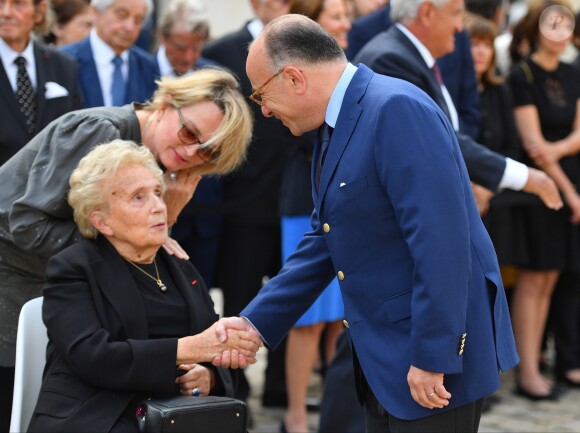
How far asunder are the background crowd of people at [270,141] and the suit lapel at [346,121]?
87 cm

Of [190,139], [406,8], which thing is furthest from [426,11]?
[190,139]

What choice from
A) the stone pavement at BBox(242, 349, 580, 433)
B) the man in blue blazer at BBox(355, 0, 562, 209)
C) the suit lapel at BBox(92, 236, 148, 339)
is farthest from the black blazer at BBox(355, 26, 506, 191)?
the suit lapel at BBox(92, 236, 148, 339)

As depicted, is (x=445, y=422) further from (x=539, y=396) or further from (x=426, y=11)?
(x=539, y=396)

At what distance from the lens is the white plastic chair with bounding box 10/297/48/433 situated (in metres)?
3.68

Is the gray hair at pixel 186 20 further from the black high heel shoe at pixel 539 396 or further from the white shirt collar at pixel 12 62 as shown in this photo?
the black high heel shoe at pixel 539 396

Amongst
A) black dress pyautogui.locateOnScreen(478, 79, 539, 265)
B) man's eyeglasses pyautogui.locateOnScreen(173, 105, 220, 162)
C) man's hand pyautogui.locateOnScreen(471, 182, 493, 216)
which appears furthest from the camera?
black dress pyautogui.locateOnScreen(478, 79, 539, 265)

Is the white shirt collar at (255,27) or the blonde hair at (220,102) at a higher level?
the white shirt collar at (255,27)

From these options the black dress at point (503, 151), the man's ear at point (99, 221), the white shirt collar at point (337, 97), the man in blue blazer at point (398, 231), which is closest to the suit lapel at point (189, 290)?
the man's ear at point (99, 221)

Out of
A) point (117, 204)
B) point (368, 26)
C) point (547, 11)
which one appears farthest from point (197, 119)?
point (547, 11)

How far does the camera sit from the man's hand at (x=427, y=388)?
3.04 metres

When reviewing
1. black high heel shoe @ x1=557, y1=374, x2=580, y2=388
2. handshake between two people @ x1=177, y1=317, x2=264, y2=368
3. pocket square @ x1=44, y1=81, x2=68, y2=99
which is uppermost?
pocket square @ x1=44, y1=81, x2=68, y2=99

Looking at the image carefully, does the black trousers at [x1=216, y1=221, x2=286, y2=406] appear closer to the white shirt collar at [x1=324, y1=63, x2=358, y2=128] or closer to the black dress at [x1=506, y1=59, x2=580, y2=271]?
the black dress at [x1=506, y1=59, x2=580, y2=271]

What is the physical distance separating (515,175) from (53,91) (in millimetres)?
2273

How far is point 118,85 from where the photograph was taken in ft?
18.6
